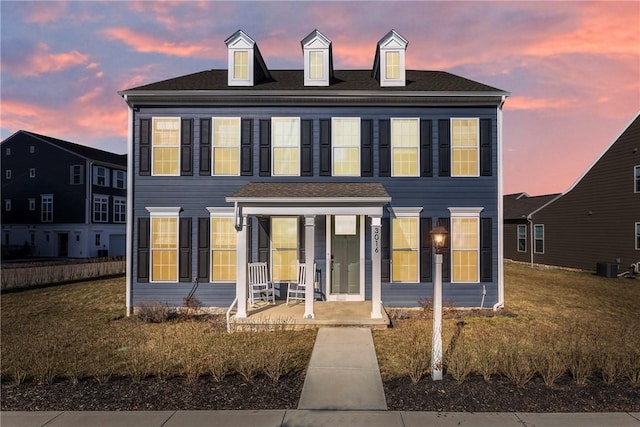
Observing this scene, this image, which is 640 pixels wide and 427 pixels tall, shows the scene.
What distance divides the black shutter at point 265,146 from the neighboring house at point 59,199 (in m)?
26.0

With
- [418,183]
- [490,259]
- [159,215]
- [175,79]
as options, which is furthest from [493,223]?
[175,79]

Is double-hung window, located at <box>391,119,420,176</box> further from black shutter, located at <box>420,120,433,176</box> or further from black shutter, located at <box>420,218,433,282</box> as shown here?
black shutter, located at <box>420,218,433,282</box>

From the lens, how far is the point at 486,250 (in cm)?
1026

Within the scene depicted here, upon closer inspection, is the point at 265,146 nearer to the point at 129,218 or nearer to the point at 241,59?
the point at 241,59

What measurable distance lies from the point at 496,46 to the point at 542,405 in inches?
412

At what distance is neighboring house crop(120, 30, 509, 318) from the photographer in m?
10.2

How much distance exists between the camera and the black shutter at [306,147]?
10406 mm

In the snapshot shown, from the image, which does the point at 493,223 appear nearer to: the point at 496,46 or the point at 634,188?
the point at 496,46

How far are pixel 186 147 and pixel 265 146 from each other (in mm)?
2368

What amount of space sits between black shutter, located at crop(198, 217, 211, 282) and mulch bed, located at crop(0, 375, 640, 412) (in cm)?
491

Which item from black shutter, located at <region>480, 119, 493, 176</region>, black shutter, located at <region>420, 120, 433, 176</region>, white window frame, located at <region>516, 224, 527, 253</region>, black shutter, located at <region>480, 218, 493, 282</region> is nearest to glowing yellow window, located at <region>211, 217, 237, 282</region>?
black shutter, located at <region>420, 120, 433, 176</region>

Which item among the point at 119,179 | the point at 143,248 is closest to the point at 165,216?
the point at 143,248

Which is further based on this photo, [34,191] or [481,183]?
[34,191]

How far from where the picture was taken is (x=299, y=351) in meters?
6.74
